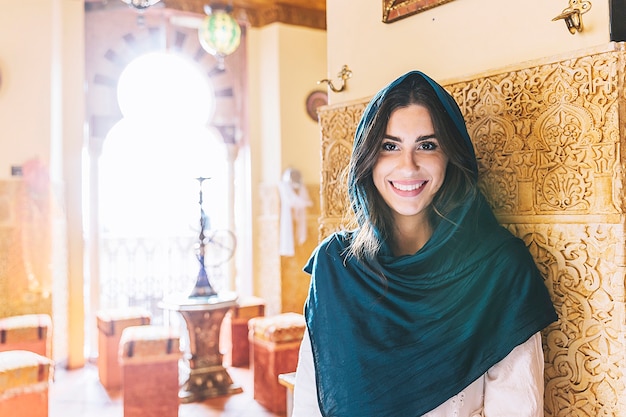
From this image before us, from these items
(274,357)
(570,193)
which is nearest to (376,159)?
(570,193)

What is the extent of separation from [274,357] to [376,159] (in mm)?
2739

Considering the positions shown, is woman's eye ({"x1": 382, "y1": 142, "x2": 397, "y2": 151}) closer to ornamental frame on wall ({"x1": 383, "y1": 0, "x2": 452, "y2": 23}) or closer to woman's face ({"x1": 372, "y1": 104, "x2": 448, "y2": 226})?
woman's face ({"x1": 372, "y1": 104, "x2": 448, "y2": 226})

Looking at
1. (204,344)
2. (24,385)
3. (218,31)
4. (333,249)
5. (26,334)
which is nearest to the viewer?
(333,249)

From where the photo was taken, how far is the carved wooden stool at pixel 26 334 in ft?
Answer: 12.7

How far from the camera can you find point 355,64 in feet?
Answer: 6.32

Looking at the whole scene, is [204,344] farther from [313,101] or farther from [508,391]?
[508,391]

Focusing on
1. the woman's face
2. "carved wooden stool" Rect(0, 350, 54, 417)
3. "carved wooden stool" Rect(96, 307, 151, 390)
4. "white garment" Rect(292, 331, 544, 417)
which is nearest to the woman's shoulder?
the woman's face

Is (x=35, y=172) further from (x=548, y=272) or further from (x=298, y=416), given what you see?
(x=548, y=272)

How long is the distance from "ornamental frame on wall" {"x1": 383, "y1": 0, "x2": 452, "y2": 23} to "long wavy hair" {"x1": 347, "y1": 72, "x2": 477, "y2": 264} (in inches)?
17.1

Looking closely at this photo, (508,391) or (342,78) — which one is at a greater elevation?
(342,78)

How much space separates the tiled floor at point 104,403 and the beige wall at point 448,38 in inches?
99.6

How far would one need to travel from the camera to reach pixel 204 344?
4293mm

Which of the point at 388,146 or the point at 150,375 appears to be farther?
the point at 150,375

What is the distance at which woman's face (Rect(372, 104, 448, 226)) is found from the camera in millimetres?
1322
